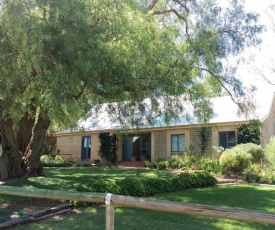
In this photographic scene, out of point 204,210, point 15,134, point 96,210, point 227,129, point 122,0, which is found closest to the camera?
point 204,210

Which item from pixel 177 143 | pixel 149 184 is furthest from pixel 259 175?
pixel 177 143

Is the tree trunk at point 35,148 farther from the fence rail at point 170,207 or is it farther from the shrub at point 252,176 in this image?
the fence rail at point 170,207

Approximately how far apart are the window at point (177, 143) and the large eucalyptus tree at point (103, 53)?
11.8 meters

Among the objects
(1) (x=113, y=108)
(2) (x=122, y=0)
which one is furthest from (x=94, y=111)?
(2) (x=122, y=0)

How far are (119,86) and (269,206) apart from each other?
18.8 ft

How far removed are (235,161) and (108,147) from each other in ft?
A: 37.7

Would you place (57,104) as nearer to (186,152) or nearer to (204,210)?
(204,210)

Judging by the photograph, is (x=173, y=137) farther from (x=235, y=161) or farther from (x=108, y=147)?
(x=235, y=161)

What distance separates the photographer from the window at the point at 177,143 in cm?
2586

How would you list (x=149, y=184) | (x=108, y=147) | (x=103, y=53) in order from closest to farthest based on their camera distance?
1. (x=103, y=53)
2. (x=149, y=184)
3. (x=108, y=147)

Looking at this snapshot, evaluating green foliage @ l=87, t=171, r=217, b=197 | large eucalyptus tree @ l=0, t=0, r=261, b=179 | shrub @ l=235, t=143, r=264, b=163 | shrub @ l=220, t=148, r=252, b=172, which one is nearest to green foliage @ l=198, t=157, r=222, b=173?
shrub @ l=220, t=148, r=252, b=172

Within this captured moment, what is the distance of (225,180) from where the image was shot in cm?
1727

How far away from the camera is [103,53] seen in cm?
929

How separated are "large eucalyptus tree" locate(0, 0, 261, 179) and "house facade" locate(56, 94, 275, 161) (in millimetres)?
7792
